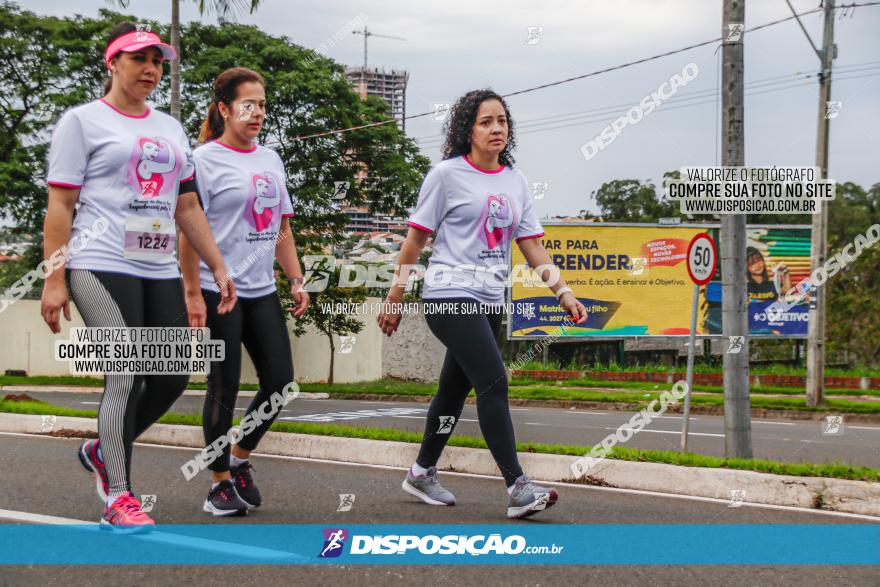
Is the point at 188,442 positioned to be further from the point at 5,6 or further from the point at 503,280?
the point at 5,6

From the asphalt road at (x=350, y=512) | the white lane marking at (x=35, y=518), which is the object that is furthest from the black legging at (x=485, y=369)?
the white lane marking at (x=35, y=518)

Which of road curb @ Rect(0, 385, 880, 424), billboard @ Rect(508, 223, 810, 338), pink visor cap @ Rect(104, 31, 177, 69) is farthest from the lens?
billboard @ Rect(508, 223, 810, 338)

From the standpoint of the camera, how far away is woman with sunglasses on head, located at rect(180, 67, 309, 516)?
488 centimetres

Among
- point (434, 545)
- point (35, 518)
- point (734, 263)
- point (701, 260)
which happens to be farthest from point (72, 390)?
point (434, 545)

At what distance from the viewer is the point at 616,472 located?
6.41 meters

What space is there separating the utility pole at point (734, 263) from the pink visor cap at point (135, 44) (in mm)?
4612

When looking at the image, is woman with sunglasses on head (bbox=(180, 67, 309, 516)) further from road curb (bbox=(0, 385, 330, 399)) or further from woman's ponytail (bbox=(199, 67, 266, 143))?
road curb (bbox=(0, 385, 330, 399))

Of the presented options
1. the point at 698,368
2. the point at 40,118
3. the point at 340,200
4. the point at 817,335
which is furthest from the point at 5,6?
the point at 817,335

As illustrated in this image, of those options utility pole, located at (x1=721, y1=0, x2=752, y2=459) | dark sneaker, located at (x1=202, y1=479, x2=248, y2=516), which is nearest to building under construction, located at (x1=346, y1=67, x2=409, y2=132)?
utility pole, located at (x1=721, y1=0, x2=752, y2=459)

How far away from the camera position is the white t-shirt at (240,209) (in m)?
4.93

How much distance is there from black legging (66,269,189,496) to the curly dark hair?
5.54 ft

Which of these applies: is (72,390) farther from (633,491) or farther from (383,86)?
(633,491)

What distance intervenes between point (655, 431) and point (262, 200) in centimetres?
958

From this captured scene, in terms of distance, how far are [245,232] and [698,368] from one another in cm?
2473
